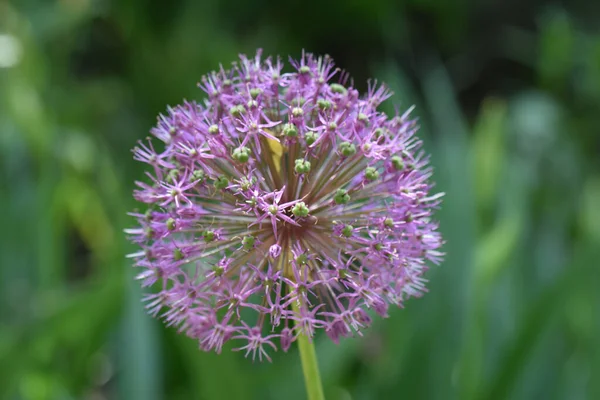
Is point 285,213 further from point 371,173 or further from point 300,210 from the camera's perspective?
point 371,173

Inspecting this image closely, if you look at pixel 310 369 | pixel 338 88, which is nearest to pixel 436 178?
pixel 338 88

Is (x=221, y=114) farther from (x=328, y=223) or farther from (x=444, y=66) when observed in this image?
(x=444, y=66)

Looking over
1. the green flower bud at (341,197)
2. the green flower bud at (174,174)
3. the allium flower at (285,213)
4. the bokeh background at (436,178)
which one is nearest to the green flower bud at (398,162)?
the allium flower at (285,213)

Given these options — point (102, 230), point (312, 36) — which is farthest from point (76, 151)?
point (312, 36)

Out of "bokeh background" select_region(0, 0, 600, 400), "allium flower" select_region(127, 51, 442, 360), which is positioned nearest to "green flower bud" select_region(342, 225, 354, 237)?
"allium flower" select_region(127, 51, 442, 360)

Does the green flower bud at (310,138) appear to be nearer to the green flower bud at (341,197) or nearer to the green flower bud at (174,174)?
the green flower bud at (341,197)

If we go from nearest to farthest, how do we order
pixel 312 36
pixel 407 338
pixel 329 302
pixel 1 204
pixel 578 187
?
pixel 329 302 → pixel 407 338 → pixel 1 204 → pixel 578 187 → pixel 312 36
